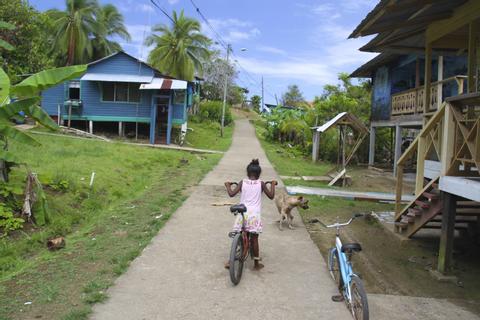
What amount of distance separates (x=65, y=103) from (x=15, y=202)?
1985cm

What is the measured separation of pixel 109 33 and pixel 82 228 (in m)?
40.8

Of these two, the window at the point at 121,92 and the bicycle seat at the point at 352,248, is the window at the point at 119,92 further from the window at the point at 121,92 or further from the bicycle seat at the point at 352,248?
the bicycle seat at the point at 352,248

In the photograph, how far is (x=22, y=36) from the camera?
18203 mm

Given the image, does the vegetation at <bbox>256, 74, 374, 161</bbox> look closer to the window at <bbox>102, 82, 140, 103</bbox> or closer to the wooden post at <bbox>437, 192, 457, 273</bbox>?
the window at <bbox>102, 82, 140, 103</bbox>

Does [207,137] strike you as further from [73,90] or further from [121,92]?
[73,90]

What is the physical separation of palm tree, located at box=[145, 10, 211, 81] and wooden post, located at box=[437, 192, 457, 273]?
33644 mm

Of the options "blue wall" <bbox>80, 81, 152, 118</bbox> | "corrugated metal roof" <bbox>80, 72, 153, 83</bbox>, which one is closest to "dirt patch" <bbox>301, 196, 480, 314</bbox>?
"corrugated metal roof" <bbox>80, 72, 153, 83</bbox>

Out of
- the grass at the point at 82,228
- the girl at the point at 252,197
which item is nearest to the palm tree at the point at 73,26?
the grass at the point at 82,228

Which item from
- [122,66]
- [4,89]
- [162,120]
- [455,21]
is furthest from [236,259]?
[122,66]

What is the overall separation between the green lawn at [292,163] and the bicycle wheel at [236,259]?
39.0 feet

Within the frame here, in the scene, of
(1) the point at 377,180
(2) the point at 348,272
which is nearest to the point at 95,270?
(2) the point at 348,272

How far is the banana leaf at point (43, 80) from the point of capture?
23.8ft

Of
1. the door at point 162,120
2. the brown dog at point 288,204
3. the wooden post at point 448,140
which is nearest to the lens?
the wooden post at point 448,140

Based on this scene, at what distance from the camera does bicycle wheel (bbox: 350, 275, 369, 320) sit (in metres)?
4.22
